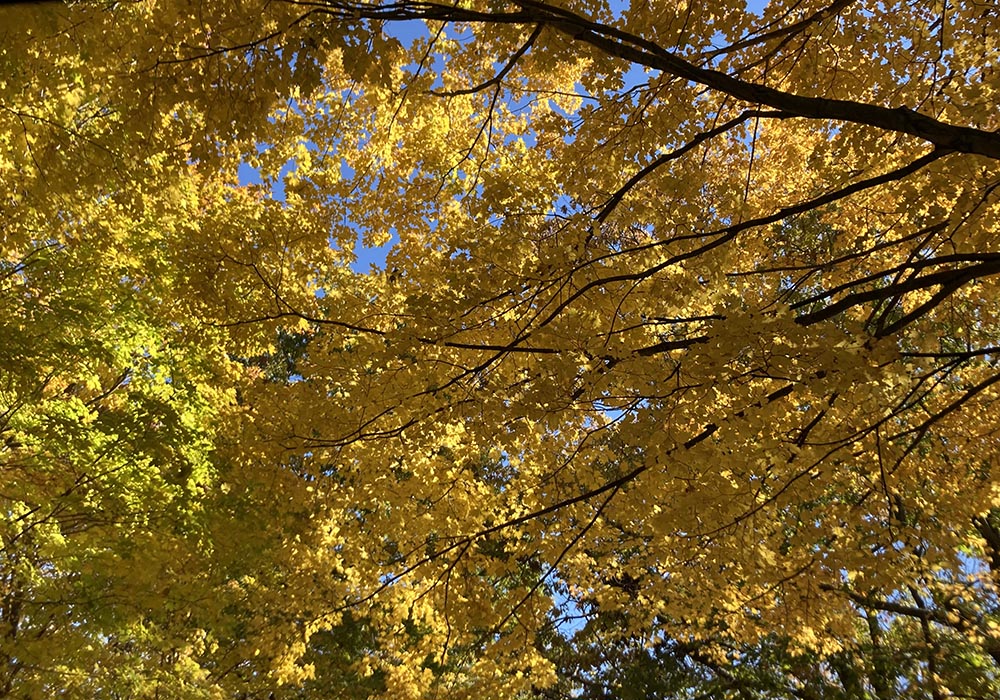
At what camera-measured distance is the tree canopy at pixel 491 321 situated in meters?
2.97

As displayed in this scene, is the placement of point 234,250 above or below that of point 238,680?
above

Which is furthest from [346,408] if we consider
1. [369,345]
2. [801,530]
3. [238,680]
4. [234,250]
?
[238,680]

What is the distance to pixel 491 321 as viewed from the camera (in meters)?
3.91

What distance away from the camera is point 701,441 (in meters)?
3.63

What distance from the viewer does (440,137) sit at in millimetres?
5707

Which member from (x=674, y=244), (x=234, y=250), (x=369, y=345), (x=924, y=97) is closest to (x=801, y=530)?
(x=674, y=244)

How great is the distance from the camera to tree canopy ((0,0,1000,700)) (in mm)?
2975

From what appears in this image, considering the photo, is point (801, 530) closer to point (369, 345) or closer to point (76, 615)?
point (369, 345)

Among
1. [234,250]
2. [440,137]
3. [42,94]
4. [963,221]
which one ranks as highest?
[42,94]

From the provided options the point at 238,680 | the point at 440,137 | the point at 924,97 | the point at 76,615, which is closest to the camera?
the point at 924,97

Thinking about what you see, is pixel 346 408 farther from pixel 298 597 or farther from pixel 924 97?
pixel 924 97

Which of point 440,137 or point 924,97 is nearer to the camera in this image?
point 924,97

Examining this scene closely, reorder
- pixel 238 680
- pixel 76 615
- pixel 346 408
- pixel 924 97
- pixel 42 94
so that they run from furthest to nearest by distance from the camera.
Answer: pixel 238 680, pixel 76 615, pixel 42 94, pixel 346 408, pixel 924 97

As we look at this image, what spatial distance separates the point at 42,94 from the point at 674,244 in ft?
16.2
